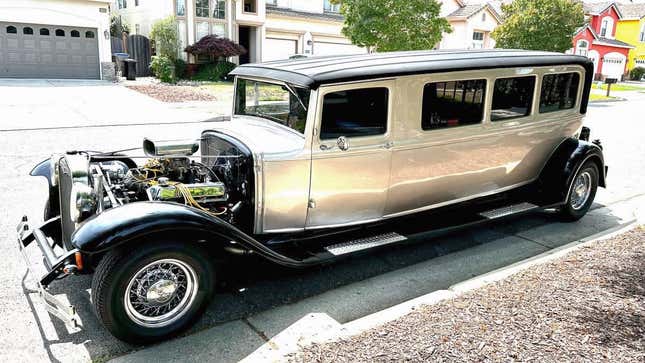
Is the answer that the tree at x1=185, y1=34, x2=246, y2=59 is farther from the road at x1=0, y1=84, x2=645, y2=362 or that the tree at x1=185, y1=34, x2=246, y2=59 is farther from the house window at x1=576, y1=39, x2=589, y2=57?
the house window at x1=576, y1=39, x2=589, y2=57

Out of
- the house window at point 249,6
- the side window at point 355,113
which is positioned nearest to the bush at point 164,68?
the house window at point 249,6

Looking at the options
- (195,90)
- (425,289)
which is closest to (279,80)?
(425,289)

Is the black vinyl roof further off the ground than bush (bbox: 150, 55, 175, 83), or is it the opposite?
the black vinyl roof

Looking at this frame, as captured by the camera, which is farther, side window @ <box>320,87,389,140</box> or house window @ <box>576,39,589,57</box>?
house window @ <box>576,39,589,57</box>

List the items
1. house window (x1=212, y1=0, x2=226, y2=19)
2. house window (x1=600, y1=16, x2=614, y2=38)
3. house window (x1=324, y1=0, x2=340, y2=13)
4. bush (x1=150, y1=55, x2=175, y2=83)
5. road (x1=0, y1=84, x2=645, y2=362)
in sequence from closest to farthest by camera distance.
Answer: road (x1=0, y1=84, x2=645, y2=362)
bush (x1=150, y1=55, x2=175, y2=83)
house window (x1=212, y1=0, x2=226, y2=19)
house window (x1=324, y1=0, x2=340, y2=13)
house window (x1=600, y1=16, x2=614, y2=38)

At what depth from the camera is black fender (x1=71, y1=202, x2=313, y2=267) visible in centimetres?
326

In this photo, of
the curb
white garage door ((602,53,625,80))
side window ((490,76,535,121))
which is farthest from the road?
white garage door ((602,53,625,80))

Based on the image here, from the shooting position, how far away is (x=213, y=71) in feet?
85.5

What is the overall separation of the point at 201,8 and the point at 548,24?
57.2ft

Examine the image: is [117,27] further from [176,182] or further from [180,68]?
[176,182]

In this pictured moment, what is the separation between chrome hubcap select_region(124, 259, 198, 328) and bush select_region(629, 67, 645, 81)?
189 ft

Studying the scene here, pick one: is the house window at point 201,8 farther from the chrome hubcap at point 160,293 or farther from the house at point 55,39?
the chrome hubcap at point 160,293

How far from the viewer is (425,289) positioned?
14.9ft

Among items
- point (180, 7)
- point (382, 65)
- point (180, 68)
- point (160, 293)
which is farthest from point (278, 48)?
point (160, 293)
